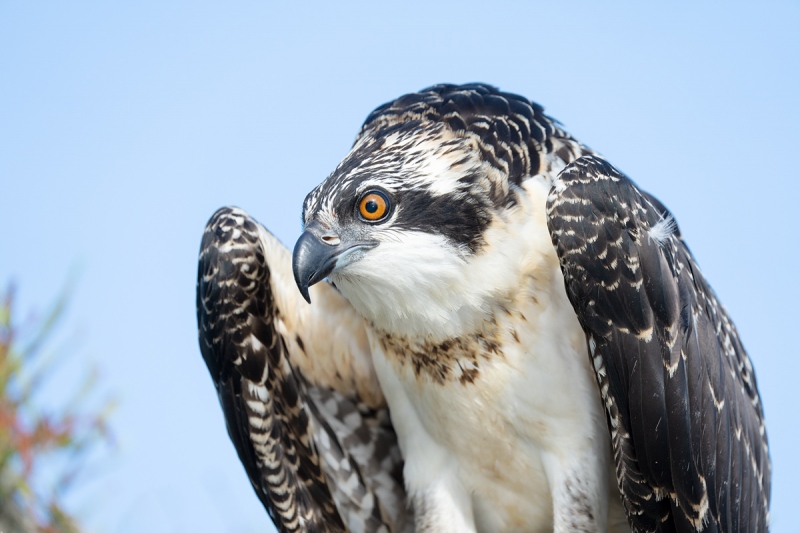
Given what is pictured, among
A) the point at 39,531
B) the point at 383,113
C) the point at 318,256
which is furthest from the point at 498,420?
the point at 39,531

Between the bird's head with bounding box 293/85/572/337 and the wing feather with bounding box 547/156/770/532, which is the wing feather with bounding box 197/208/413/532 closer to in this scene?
the bird's head with bounding box 293/85/572/337

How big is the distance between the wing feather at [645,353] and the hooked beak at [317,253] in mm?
1141

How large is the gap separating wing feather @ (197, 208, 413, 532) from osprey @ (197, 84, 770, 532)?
0.01m

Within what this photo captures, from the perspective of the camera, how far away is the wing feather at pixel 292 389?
6449mm

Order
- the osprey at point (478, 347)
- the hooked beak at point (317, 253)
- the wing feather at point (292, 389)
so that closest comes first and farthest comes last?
the hooked beak at point (317, 253) < the osprey at point (478, 347) < the wing feather at point (292, 389)

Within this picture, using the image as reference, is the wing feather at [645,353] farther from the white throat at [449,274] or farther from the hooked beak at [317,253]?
the hooked beak at [317,253]

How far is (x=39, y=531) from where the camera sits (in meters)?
7.07

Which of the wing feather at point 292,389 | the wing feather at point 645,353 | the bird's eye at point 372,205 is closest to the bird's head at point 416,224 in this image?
the bird's eye at point 372,205

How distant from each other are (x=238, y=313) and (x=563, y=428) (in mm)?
2090

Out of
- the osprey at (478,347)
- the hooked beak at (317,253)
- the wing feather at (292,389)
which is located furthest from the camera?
the wing feather at (292,389)

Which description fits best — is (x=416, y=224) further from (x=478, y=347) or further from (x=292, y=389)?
(x=292, y=389)

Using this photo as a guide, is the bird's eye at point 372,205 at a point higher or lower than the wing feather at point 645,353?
higher

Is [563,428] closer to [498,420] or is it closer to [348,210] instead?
[498,420]

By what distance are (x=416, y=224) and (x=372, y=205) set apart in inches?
10.2
